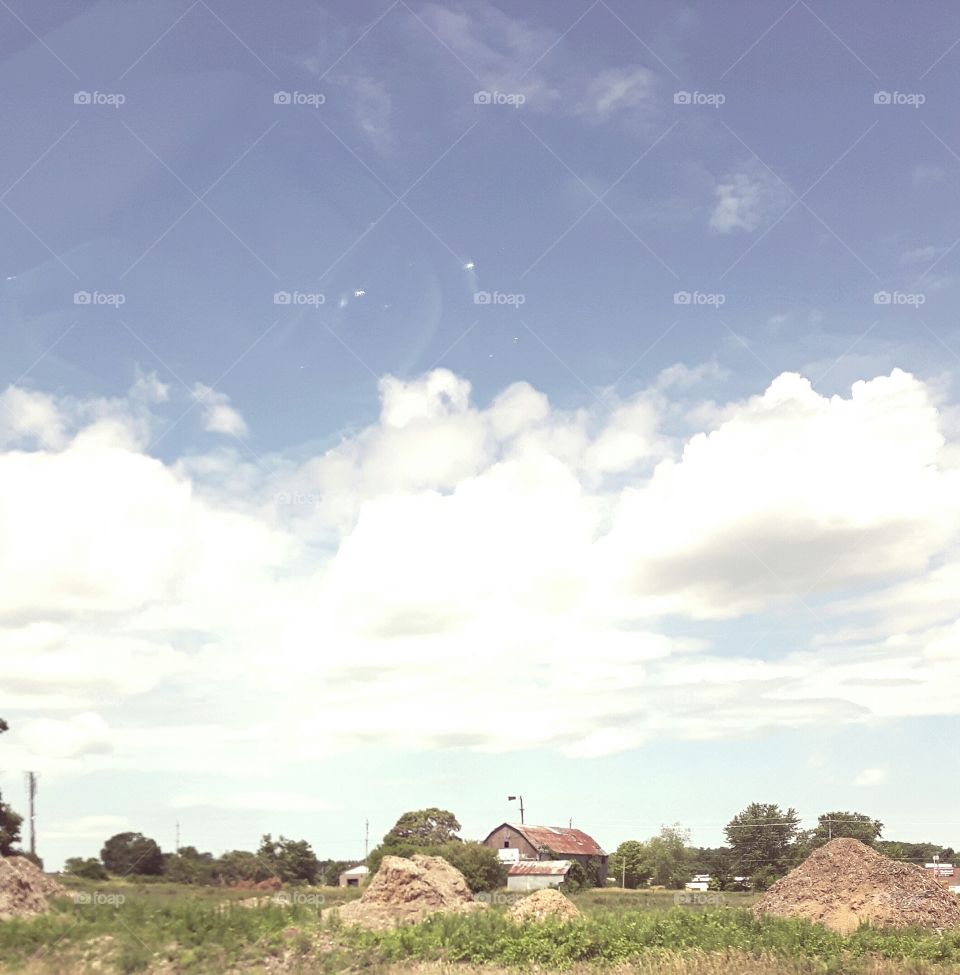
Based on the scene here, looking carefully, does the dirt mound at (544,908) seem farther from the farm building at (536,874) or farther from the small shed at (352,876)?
the small shed at (352,876)

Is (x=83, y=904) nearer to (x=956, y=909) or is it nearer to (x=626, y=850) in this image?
(x=956, y=909)

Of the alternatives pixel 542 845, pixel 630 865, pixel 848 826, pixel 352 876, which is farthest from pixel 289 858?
pixel 848 826

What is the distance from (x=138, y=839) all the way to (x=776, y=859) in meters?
71.1

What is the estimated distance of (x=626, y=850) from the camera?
88.5 m

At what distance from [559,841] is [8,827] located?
52102 mm

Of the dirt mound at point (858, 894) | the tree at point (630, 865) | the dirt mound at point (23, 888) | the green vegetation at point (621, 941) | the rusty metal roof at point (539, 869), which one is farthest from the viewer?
the tree at point (630, 865)

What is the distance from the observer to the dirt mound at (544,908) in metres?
28.9

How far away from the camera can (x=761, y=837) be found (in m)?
91.0

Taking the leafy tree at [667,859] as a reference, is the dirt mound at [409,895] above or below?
above

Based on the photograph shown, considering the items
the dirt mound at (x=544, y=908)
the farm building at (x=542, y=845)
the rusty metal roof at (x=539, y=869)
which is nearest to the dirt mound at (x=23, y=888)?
the dirt mound at (x=544, y=908)

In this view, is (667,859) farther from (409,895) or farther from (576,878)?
(409,895)

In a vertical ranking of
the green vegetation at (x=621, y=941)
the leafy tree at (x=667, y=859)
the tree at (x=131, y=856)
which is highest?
the tree at (x=131, y=856)

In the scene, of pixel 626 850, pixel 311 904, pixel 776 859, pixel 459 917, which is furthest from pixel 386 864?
pixel 776 859

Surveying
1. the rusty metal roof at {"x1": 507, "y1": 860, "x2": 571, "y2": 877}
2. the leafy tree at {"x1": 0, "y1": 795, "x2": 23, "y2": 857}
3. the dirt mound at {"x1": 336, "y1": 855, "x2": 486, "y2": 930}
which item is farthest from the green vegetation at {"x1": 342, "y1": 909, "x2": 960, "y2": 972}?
the rusty metal roof at {"x1": 507, "y1": 860, "x2": 571, "y2": 877}
